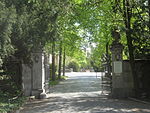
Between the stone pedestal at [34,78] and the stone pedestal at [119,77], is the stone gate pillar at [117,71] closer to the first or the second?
the stone pedestal at [119,77]

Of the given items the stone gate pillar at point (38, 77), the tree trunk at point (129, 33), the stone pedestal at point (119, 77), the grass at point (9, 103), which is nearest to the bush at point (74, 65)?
the stone gate pillar at point (38, 77)

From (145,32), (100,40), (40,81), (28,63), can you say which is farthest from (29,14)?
(100,40)

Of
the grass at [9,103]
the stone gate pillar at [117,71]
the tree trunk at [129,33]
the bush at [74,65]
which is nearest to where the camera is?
the grass at [9,103]

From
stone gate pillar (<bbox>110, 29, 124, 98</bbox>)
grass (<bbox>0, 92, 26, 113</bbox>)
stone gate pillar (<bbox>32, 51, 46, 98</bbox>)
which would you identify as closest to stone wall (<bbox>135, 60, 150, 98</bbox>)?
stone gate pillar (<bbox>110, 29, 124, 98</bbox>)

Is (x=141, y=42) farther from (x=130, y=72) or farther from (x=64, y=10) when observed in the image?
(x=64, y=10)

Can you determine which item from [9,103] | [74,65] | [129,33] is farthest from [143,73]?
[74,65]

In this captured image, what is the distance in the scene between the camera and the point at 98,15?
19.0 metres

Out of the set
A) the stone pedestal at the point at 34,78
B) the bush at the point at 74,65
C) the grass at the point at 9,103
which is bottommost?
the grass at the point at 9,103

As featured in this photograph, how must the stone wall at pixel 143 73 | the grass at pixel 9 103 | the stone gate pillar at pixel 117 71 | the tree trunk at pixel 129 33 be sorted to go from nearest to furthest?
the grass at pixel 9 103 < the tree trunk at pixel 129 33 < the stone gate pillar at pixel 117 71 < the stone wall at pixel 143 73

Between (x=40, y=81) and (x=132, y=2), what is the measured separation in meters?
7.39

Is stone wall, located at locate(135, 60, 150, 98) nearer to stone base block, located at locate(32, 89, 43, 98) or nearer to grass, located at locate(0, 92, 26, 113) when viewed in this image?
stone base block, located at locate(32, 89, 43, 98)

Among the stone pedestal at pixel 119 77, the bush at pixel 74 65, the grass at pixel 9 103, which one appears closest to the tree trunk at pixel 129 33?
the stone pedestal at pixel 119 77

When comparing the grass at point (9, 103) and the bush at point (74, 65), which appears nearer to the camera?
the grass at point (9, 103)

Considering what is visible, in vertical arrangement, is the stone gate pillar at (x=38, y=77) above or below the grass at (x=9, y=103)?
above
